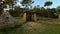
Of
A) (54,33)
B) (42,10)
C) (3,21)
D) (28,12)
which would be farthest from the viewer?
(42,10)

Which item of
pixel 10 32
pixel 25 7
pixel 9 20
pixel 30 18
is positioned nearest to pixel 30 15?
pixel 30 18

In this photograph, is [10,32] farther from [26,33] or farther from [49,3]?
[49,3]

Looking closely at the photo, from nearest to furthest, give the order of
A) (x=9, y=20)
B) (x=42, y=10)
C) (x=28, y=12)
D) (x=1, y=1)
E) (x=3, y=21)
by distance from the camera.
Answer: (x=1, y=1) < (x=3, y=21) < (x=9, y=20) < (x=28, y=12) < (x=42, y=10)

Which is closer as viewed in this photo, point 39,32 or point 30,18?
point 39,32

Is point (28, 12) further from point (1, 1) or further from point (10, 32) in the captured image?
point (10, 32)

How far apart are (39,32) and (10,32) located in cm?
259

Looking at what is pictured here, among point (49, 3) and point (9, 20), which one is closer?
point (9, 20)

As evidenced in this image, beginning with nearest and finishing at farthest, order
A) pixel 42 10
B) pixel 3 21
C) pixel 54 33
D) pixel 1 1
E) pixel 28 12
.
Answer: pixel 54 33, pixel 1 1, pixel 3 21, pixel 28 12, pixel 42 10

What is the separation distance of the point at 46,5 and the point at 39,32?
32278mm

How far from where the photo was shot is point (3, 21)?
20188mm

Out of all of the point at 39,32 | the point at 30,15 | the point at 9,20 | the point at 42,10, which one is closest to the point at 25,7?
the point at 42,10

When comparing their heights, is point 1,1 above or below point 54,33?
above

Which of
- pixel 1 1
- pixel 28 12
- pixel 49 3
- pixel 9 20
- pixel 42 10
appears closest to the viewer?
pixel 1 1

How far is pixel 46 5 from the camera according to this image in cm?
4653
